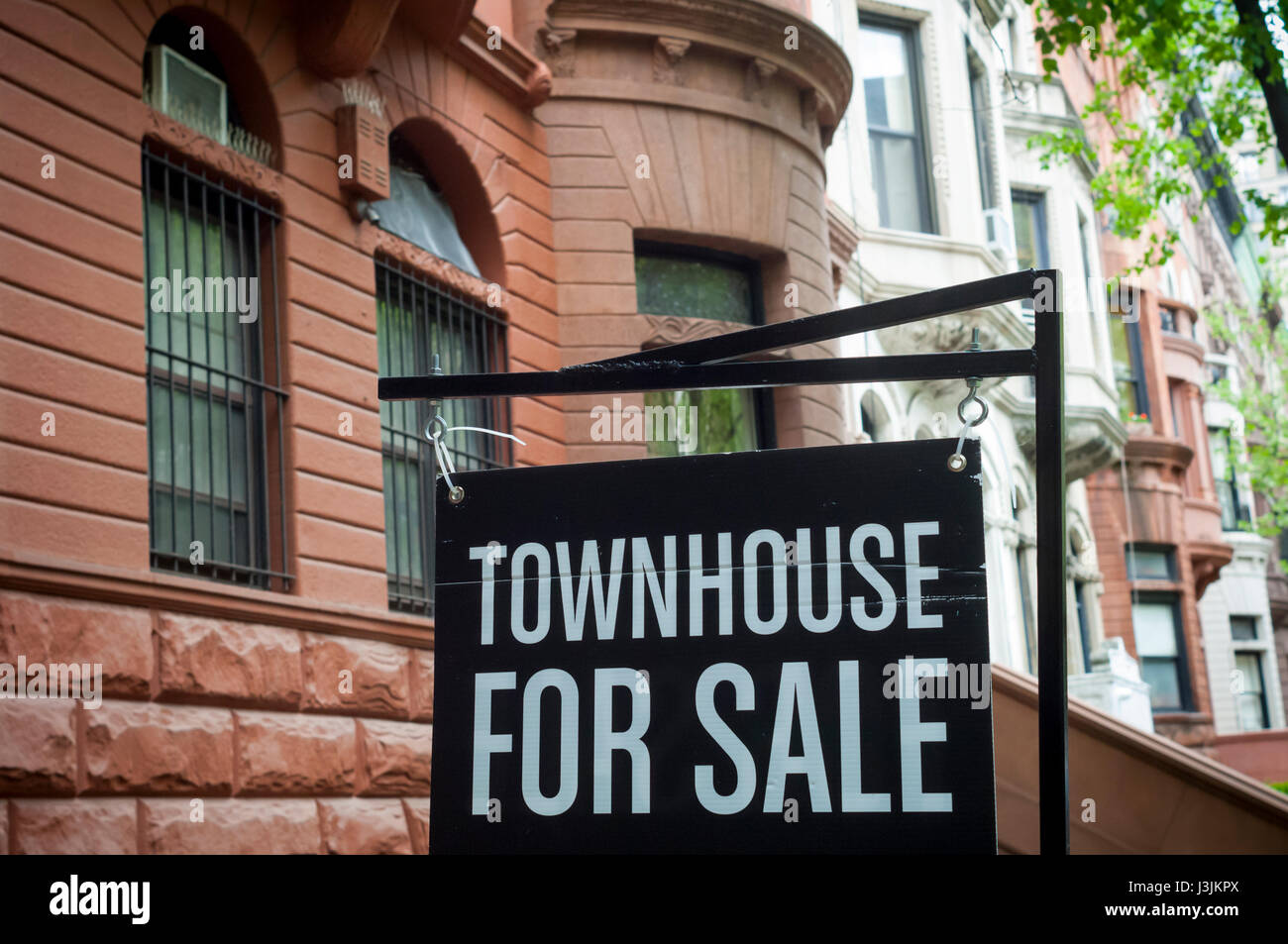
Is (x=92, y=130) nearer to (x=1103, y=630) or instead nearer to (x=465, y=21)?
(x=465, y=21)

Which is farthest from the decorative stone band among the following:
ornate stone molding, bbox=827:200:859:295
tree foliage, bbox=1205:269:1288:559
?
tree foliage, bbox=1205:269:1288:559

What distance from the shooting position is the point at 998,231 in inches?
891


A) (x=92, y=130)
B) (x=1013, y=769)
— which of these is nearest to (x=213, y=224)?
(x=92, y=130)

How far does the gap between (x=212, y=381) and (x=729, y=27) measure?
674cm

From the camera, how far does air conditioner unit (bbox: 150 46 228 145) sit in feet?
28.3

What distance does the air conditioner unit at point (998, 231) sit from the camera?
22.4m

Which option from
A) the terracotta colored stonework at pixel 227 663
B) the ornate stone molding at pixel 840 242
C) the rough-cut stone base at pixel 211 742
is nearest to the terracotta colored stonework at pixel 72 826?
the rough-cut stone base at pixel 211 742

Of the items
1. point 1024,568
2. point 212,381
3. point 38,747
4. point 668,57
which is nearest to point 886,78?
point 1024,568

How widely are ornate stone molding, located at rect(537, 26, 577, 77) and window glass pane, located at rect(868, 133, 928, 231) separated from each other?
8.55m

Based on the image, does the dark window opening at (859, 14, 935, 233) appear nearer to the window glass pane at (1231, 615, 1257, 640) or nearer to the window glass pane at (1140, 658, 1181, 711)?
the window glass pane at (1140, 658, 1181, 711)

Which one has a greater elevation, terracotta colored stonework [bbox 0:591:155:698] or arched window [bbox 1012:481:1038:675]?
arched window [bbox 1012:481:1038:675]

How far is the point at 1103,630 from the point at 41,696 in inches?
1089

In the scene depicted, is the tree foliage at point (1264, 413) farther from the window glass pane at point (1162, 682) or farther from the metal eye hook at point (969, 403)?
the metal eye hook at point (969, 403)
